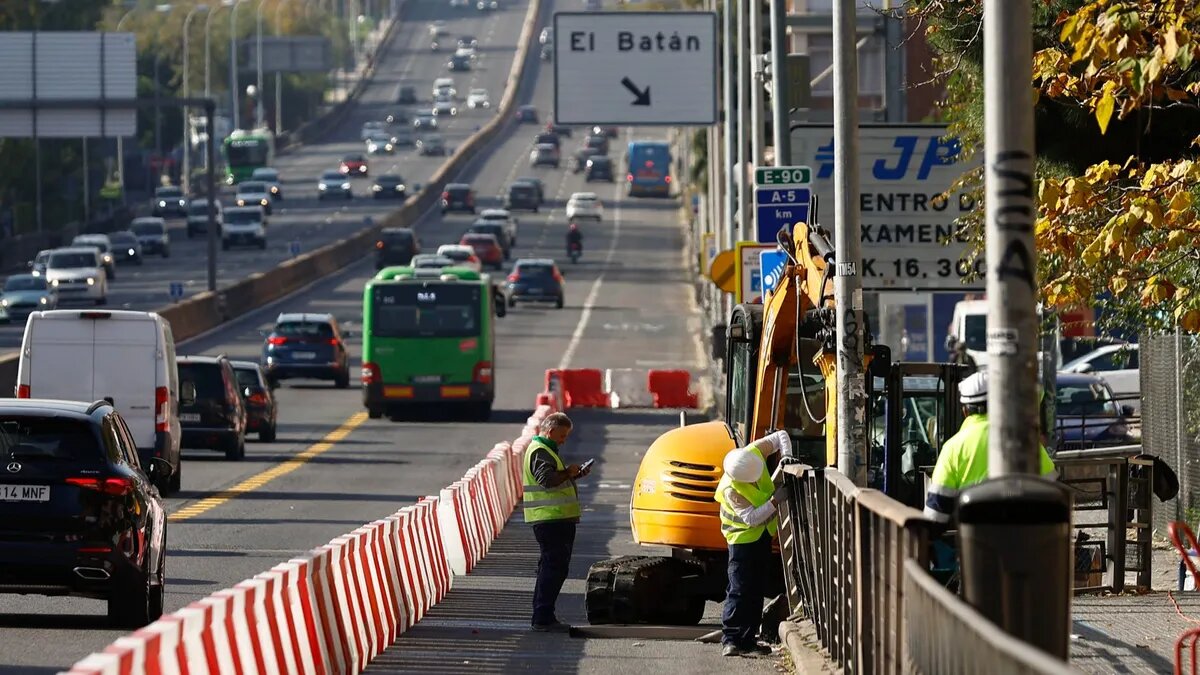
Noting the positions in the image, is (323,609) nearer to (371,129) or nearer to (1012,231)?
(1012,231)

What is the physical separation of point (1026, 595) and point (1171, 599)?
8.05m

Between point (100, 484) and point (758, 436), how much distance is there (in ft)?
14.8

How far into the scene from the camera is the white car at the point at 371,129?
153 metres

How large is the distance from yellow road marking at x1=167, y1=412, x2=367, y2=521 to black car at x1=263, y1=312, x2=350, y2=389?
5.34 meters

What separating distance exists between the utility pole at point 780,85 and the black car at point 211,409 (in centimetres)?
913

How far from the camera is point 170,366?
1077 inches

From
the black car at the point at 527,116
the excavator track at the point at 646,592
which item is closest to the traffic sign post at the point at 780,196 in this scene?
the excavator track at the point at 646,592

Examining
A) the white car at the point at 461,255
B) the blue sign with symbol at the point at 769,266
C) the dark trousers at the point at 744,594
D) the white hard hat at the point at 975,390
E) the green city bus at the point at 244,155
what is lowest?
the dark trousers at the point at 744,594

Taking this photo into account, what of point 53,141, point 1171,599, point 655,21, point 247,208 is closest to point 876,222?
point 1171,599

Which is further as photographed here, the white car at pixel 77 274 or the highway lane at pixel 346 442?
the white car at pixel 77 274

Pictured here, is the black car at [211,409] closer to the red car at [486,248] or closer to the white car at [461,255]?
the white car at [461,255]

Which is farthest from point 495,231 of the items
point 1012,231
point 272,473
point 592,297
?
point 1012,231

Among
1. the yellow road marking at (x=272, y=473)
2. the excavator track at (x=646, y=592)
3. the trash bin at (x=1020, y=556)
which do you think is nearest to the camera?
the trash bin at (x=1020, y=556)

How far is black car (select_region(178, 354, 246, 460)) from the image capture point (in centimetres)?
3262
